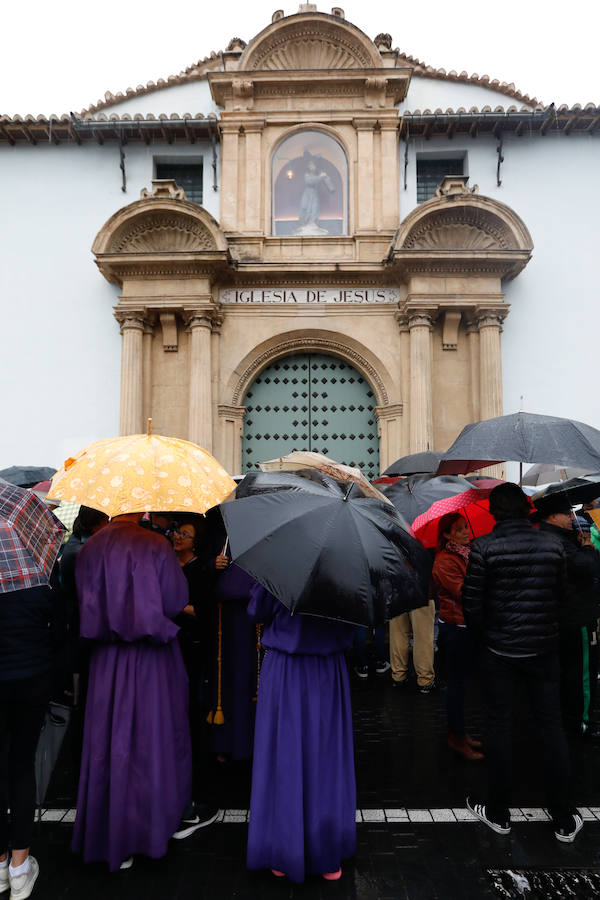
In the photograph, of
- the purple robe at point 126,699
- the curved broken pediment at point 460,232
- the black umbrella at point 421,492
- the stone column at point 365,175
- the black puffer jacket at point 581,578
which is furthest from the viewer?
the stone column at point 365,175

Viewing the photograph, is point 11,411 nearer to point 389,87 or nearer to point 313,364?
point 313,364

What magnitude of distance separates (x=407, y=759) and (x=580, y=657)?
1.87 metres

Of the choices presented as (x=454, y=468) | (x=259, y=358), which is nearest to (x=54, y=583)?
(x=454, y=468)

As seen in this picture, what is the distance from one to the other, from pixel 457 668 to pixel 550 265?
9.08 meters

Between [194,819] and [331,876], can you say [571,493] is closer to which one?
[331,876]

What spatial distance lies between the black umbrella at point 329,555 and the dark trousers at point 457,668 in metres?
1.96

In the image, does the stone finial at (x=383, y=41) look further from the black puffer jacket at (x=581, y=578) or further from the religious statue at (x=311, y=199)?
the black puffer jacket at (x=581, y=578)

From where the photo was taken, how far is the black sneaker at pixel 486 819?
369 centimetres

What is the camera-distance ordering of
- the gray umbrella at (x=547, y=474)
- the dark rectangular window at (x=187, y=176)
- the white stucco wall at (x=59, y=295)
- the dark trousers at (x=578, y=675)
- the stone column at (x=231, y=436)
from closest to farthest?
the dark trousers at (x=578, y=675)
the gray umbrella at (x=547, y=474)
the stone column at (x=231, y=436)
the white stucco wall at (x=59, y=295)
the dark rectangular window at (x=187, y=176)

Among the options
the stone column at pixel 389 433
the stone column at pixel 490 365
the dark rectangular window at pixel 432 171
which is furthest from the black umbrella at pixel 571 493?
the dark rectangular window at pixel 432 171

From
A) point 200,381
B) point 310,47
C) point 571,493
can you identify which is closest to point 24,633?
point 571,493

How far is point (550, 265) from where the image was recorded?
11.2 metres

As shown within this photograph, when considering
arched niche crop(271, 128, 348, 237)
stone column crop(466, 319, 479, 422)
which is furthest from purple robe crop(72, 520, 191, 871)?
arched niche crop(271, 128, 348, 237)

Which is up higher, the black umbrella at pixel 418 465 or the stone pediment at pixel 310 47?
the stone pediment at pixel 310 47
